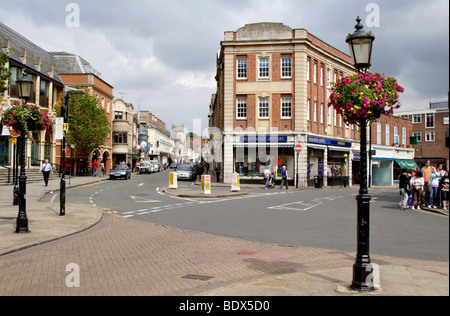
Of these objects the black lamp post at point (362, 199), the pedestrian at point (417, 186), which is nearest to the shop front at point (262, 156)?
the pedestrian at point (417, 186)

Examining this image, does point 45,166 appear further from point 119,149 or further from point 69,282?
point 119,149

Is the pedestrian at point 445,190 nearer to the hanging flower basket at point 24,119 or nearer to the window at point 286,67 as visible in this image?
the hanging flower basket at point 24,119

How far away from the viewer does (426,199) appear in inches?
707

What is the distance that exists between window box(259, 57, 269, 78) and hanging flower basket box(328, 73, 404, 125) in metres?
30.4

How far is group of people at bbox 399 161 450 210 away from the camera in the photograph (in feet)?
54.4

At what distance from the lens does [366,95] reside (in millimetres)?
5945

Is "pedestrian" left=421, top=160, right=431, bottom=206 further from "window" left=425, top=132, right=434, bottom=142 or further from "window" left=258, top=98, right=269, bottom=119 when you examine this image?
"window" left=425, top=132, right=434, bottom=142

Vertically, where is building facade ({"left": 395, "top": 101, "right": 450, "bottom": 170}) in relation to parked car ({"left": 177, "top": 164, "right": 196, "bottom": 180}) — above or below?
above

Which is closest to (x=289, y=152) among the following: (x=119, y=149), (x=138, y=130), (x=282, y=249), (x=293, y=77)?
(x=293, y=77)

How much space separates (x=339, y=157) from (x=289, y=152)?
8551 millimetres

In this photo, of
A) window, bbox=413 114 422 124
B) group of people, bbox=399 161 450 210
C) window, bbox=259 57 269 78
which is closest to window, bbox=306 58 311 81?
window, bbox=259 57 269 78

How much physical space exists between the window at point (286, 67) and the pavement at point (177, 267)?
2713 centimetres

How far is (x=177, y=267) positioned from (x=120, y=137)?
→ 56.3 m

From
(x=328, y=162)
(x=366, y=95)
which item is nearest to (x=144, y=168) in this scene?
(x=328, y=162)
